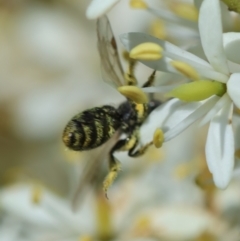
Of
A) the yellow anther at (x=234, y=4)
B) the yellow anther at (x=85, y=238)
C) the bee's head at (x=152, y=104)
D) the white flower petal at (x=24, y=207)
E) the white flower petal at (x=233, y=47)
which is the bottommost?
the yellow anther at (x=85, y=238)

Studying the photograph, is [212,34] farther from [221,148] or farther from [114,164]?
[114,164]

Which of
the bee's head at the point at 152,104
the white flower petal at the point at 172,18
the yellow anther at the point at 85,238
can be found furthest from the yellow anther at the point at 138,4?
the yellow anther at the point at 85,238

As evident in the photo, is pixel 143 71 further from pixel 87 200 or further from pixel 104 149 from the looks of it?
pixel 104 149

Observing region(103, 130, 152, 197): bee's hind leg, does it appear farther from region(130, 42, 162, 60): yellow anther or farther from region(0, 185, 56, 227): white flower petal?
region(0, 185, 56, 227): white flower petal

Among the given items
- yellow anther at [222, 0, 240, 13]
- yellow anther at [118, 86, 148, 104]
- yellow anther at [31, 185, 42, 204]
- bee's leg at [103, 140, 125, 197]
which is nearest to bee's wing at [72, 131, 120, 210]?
bee's leg at [103, 140, 125, 197]

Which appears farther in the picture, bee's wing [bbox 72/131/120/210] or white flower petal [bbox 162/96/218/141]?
bee's wing [bbox 72/131/120/210]

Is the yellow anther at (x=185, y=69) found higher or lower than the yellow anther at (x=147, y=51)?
lower

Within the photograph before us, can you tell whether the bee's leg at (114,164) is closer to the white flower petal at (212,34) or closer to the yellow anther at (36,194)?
the white flower petal at (212,34)

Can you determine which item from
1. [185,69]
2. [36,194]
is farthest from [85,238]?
[185,69]
